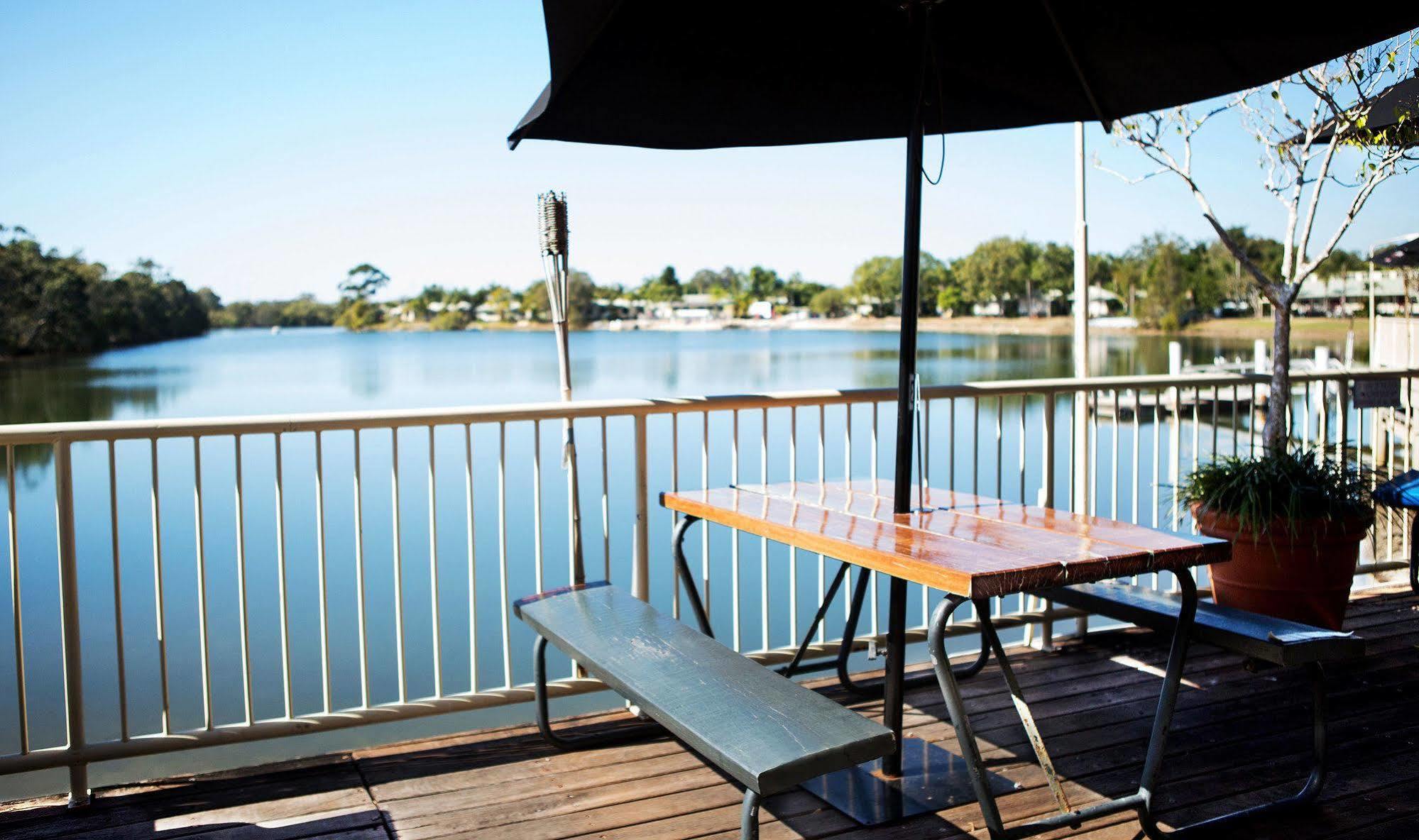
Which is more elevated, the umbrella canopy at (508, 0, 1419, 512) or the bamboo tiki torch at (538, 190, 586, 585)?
the umbrella canopy at (508, 0, 1419, 512)

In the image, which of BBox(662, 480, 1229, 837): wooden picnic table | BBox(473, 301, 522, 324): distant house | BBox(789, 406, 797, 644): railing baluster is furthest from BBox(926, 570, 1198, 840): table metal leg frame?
BBox(473, 301, 522, 324): distant house

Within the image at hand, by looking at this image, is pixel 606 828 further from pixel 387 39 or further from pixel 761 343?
pixel 387 39

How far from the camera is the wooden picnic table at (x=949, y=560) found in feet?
6.71

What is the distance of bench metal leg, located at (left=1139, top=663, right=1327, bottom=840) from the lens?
241 cm

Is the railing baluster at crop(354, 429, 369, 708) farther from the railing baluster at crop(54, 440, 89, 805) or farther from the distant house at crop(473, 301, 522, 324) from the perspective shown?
the distant house at crop(473, 301, 522, 324)

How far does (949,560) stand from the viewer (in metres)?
2.05

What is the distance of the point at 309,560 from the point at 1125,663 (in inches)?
358

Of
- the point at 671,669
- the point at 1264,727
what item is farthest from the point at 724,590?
the point at 671,669

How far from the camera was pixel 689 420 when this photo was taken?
17.9 metres

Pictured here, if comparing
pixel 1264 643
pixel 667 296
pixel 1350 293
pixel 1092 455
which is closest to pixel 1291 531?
pixel 1092 455

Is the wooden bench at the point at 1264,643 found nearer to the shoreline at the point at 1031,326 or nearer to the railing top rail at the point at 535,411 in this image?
the railing top rail at the point at 535,411

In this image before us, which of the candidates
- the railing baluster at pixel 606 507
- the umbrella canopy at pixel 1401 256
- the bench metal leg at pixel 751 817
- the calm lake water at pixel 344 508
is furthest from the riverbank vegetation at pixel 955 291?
the bench metal leg at pixel 751 817

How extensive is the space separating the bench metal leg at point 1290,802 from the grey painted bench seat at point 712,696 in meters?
0.94

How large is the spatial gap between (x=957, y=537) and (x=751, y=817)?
87 cm
